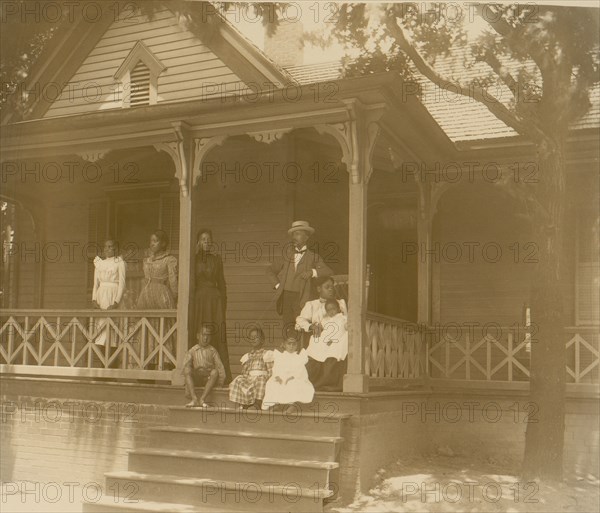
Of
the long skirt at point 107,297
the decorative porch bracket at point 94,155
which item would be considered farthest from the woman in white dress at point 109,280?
the decorative porch bracket at point 94,155

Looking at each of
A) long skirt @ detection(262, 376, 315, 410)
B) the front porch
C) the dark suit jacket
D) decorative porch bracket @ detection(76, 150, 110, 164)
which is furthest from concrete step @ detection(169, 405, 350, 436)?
decorative porch bracket @ detection(76, 150, 110, 164)

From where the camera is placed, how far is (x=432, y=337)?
1355 centimetres

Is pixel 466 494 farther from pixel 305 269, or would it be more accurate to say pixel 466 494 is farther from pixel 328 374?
pixel 305 269

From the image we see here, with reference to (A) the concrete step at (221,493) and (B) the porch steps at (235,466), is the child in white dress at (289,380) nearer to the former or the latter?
(B) the porch steps at (235,466)

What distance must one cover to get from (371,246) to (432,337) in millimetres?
2425

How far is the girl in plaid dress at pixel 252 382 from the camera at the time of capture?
1027 cm

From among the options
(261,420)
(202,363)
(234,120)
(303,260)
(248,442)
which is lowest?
(248,442)

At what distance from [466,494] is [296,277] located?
3.38 m

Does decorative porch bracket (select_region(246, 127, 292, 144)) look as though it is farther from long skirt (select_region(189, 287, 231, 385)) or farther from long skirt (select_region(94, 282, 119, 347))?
long skirt (select_region(94, 282, 119, 347))

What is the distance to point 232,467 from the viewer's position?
9391 mm

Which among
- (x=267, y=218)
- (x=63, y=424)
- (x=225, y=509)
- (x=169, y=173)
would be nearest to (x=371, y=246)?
(x=267, y=218)

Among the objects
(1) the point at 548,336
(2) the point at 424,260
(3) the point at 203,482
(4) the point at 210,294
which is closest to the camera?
(3) the point at 203,482

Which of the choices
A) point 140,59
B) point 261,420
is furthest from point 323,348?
point 140,59

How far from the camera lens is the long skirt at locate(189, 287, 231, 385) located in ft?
37.2
